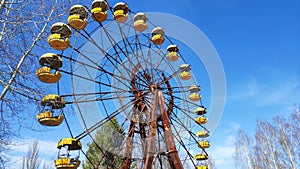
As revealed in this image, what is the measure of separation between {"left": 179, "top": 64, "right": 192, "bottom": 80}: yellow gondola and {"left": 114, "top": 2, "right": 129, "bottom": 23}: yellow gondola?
294cm

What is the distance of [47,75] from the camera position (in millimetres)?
7258

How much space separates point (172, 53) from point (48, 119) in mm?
5536

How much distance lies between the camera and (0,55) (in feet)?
15.4

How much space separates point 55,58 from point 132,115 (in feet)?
10.1

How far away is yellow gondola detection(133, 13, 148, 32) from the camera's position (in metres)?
9.71

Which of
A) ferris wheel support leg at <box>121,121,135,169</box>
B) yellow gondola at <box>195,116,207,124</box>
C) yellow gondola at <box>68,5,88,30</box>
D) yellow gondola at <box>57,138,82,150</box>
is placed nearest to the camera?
yellow gondola at <box>57,138,82,150</box>

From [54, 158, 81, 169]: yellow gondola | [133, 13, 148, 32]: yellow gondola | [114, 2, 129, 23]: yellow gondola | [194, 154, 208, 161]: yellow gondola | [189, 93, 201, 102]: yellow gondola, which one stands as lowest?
[54, 158, 81, 169]: yellow gondola

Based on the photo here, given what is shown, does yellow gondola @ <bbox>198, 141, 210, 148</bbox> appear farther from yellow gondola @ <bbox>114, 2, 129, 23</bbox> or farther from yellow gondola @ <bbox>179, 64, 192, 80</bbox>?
yellow gondola @ <bbox>114, 2, 129, 23</bbox>

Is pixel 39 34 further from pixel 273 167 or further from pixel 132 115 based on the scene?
pixel 273 167

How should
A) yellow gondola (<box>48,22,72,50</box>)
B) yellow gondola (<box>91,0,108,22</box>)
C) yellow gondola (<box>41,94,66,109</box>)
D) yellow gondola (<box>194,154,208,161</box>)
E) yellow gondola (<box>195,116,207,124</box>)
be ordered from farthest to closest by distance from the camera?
yellow gondola (<box>195,116,207,124</box>) < yellow gondola (<box>194,154,208,161</box>) < yellow gondola (<box>91,0,108,22</box>) < yellow gondola (<box>48,22,72,50</box>) < yellow gondola (<box>41,94,66,109</box>)

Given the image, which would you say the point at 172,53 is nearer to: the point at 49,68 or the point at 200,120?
the point at 200,120

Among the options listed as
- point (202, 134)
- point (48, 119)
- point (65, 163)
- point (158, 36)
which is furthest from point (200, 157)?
point (48, 119)

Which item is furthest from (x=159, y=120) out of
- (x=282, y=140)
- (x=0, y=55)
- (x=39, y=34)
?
(x=282, y=140)

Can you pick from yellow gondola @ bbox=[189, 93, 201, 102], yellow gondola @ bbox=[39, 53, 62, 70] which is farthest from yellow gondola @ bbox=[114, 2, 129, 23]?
yellow gondola @ bbox=[189, 93, 201, 102]
